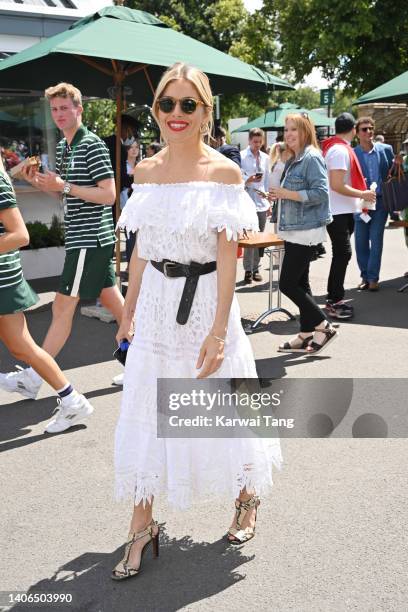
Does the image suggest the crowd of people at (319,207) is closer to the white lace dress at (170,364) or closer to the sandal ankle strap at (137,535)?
the white lace dress at (170,364)

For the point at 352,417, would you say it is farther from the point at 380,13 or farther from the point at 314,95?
the point at 314,95

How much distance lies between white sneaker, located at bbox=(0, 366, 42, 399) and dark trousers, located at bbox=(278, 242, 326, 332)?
7.66ft

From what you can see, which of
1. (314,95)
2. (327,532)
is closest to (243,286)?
(327,532)

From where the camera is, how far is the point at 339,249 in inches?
306

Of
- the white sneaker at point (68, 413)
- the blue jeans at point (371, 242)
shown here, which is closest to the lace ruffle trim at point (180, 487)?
the white sneaker at point (68, 413)

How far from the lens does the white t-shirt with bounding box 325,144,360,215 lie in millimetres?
7535

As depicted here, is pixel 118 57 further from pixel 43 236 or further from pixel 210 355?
pixel 210 355

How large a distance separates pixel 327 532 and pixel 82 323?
4.81 metres

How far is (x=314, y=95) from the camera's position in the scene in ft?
457

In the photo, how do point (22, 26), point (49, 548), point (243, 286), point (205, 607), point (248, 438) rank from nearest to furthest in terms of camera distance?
Answer: 1. point (205, 607)
2. point (248, 438)
3. point (49, 548)
4. point (243, 286)
5. point (22, 26)

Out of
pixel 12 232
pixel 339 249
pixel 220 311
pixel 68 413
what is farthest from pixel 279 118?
pixel 220 311

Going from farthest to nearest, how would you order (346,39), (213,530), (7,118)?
(346,39) < (7,118) < (213,530)

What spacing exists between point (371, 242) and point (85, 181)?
16.4ft

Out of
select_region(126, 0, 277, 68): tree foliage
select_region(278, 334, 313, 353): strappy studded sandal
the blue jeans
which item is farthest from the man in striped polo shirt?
select_region(126, 0, 277, 68): tree foliage
